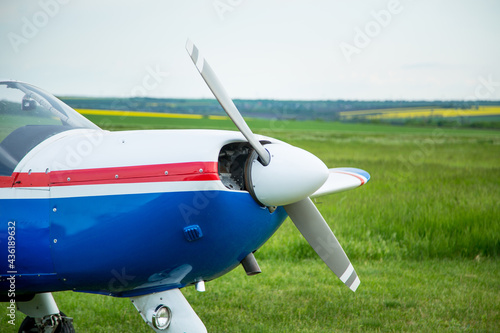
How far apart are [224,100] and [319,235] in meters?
1.50

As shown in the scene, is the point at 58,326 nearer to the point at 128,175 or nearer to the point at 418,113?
the point at 128,175

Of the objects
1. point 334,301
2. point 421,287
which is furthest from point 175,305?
point 421,287

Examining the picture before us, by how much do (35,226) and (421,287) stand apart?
17.7 ft

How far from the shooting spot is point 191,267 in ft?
12.2

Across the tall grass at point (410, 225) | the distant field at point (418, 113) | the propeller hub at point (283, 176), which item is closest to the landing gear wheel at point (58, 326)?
the propeller hub at point (283, 176)

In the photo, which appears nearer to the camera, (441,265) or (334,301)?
(334,301)

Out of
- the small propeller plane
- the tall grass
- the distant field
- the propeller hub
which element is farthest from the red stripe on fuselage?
the distant field

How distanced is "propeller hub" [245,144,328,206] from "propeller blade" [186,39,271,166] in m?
0.07

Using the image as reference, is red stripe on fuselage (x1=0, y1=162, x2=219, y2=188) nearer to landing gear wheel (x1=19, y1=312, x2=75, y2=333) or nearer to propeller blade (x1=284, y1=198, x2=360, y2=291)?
propeller blade (x1=284, y1=198, x2=360, y2=291)

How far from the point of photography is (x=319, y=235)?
4406mm

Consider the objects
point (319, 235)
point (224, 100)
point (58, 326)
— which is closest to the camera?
point (224, 100)

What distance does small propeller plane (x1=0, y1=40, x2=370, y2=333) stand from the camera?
136 inches

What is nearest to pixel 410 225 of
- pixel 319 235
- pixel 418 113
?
pixel 319 235

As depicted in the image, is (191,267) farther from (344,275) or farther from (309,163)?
(344,275)
